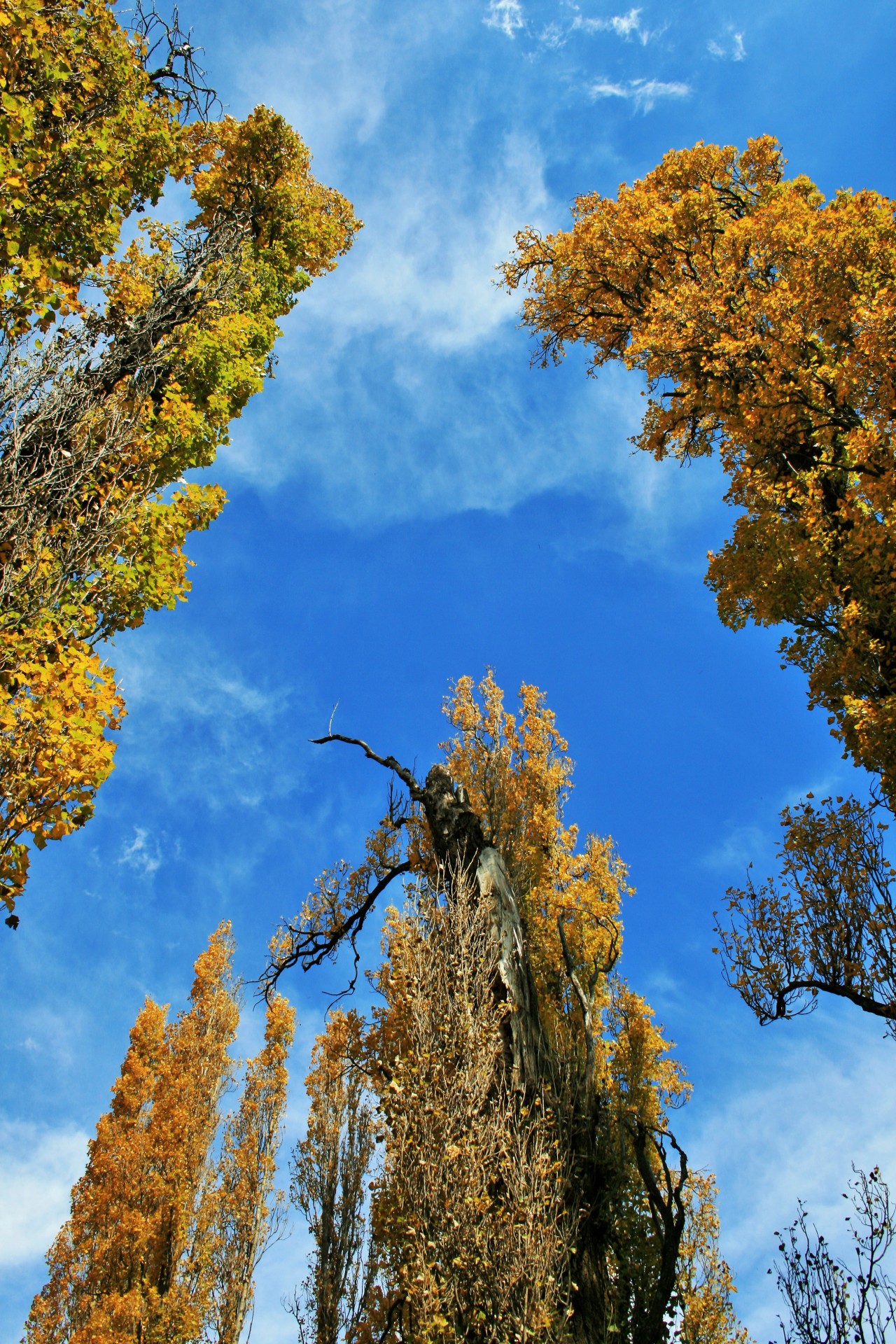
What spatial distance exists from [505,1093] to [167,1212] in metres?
12.6

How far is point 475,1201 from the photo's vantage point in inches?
227

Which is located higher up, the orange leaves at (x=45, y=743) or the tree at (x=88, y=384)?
the tree at (x=88, y=384)

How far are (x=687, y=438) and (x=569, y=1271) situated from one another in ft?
40.9

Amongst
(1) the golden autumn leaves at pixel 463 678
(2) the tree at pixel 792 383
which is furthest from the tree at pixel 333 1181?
(2) the tree at pixel 792 383

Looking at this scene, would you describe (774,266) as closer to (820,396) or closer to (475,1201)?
(820,396)

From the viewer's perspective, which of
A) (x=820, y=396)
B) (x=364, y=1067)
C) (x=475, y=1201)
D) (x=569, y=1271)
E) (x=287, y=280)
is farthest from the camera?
(x=287, y=280)

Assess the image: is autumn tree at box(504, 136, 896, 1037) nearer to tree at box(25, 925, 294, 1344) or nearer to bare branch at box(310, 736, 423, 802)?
bare branch at box(310, 736, 423, 802)

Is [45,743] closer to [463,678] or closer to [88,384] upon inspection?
[88,384]

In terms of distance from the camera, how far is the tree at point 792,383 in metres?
7.55

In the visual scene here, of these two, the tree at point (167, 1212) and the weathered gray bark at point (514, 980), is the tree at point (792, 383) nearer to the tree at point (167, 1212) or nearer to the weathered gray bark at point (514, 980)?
the weathered gray bark at point (514, 980)

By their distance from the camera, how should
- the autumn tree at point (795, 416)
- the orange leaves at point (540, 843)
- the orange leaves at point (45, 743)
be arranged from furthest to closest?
the orange leaves at point (540, 843) < the autumn tree at point (795, 416) < the orange leaves at point (45, 743)

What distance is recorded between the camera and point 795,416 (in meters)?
8.89

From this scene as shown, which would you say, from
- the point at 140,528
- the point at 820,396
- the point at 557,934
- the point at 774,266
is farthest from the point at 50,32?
the point at 557,934

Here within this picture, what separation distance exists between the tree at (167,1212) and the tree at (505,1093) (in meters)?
3.95
